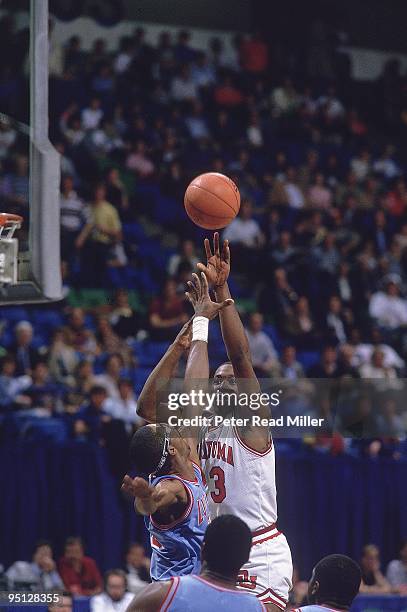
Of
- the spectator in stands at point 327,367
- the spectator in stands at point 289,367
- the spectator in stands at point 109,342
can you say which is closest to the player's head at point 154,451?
the spectator in stands at point 109,342

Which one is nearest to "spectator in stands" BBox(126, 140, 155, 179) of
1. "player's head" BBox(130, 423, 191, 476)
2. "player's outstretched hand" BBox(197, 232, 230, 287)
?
"player's outstretched hand" BBox(197, 232, 230, 287)

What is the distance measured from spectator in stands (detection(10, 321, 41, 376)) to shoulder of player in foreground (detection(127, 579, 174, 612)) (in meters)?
7.05

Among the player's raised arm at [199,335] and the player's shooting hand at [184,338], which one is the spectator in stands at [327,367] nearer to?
the player's shooting hand at [184,338]

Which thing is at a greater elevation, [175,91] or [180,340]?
[175,91]

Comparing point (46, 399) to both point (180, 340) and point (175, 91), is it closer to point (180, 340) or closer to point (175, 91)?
point (180, 340)

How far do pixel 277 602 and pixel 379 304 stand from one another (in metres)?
9.10

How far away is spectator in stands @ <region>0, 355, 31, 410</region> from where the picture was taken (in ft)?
35.4

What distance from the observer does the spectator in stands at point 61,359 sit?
11.6 m

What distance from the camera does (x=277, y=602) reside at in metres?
6.58

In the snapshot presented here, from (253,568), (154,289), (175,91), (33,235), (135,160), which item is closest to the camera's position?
(33,235)

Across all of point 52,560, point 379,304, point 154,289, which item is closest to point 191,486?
point 52,560

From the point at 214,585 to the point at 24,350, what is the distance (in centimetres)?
733

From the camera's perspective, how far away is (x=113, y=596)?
9.55 meters

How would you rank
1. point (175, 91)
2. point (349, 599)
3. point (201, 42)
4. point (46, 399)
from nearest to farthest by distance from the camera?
point (349, 599) < point (46, 399) < point (175, 91) < point (201, 42)
